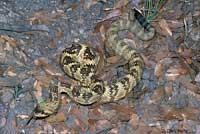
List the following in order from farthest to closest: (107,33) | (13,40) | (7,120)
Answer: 1. (107,33)
2. (13,40)
3. (7,120)

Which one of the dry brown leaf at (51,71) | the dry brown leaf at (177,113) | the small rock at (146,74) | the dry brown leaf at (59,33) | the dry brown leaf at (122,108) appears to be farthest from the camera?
the dry brown leaf at (59,33)

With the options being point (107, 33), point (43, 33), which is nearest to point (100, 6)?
point (107, 33)

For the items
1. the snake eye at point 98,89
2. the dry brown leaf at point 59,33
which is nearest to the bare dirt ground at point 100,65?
the dry brown leaf at point 59,33

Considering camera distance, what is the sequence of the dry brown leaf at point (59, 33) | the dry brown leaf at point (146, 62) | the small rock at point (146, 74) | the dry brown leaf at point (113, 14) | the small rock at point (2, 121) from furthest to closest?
the dry brown leaf at point (113, 14) → the dry brown leaf at point (59, 33) → the dry brown leaf at point (146, 62) → the small rock at point (146, 74) → the small rock at point (2, 121)

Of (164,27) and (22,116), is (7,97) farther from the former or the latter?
(164,27)

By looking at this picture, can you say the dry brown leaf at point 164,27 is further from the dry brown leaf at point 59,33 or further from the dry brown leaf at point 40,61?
the dry brown leaf at point 40,61

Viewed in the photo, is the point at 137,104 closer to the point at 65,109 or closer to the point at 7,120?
the point at 65,109
